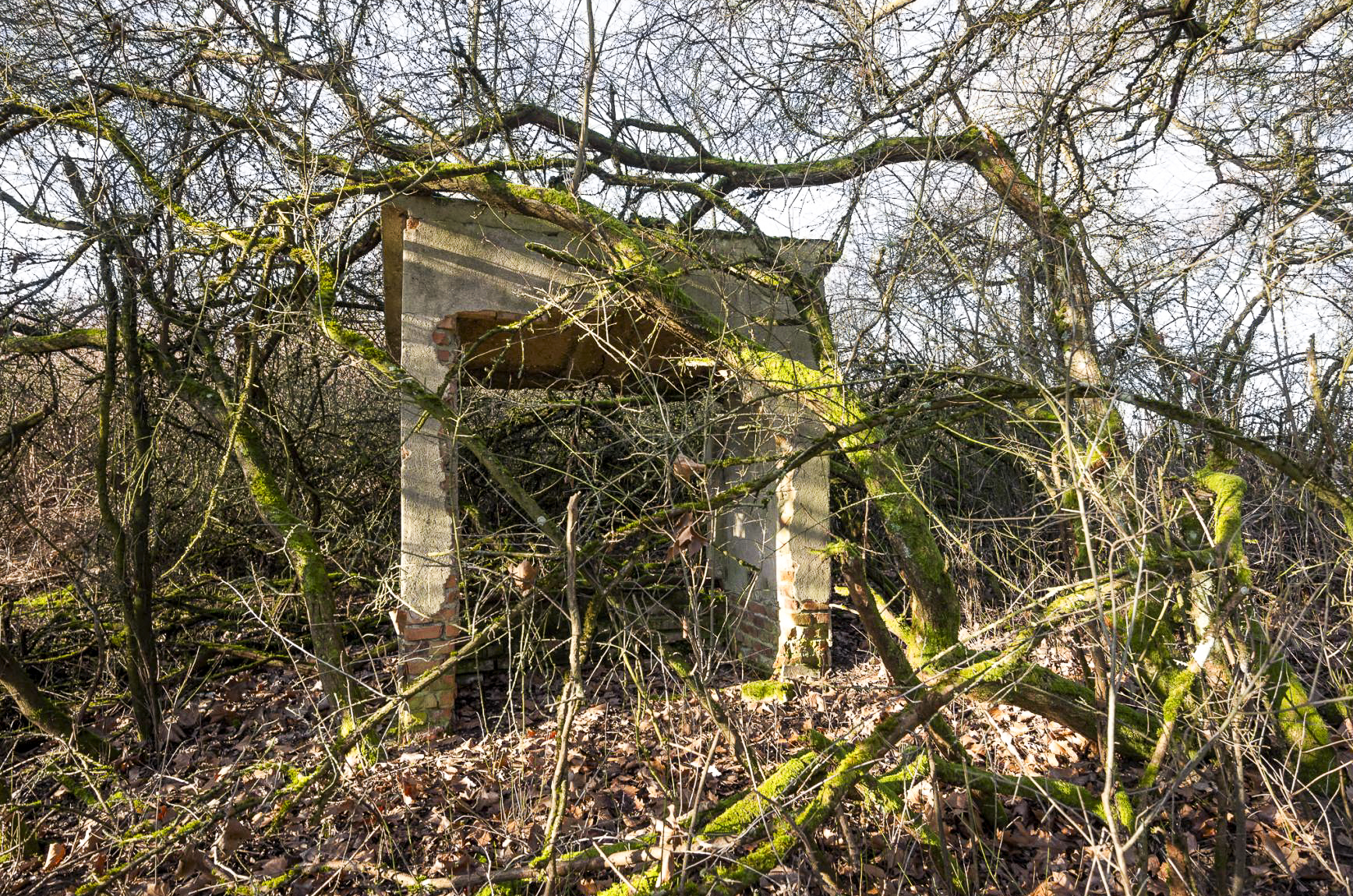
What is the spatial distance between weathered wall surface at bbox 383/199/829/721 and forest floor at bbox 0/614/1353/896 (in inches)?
24.0

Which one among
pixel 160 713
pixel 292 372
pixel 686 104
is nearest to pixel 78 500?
pixel 292 372

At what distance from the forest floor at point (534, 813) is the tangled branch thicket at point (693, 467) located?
1.6 inches

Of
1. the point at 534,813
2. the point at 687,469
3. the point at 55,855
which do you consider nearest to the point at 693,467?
the point at 687,469

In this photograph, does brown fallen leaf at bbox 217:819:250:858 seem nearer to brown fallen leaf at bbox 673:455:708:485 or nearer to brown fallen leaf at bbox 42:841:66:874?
brown fallen leaf at bbox 42:841:66:874

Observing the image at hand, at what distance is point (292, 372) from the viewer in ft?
22.8

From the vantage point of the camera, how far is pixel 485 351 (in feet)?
18.6

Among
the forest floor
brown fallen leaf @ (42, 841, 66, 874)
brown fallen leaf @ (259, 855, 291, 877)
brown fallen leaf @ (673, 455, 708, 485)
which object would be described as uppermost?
brown fallen leaf @ (673, 455, 708, 485)

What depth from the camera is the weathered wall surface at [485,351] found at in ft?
17.5

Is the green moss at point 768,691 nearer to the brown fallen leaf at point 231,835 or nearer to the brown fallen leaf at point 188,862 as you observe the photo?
the brown fallen leaf at point 231,835

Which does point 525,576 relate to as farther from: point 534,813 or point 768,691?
point 768,691

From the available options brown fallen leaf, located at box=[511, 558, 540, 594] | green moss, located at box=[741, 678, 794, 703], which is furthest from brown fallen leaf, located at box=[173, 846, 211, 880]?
green moss, located at box=[741, 678, 794, 703]

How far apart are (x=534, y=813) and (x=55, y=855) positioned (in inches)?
91.9

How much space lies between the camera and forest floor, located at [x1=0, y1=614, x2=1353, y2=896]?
3295 millimetres

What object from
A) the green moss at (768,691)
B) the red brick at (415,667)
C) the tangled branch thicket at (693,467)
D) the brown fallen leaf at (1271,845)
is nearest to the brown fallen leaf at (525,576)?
the tangled branch thicket at (693,467)
